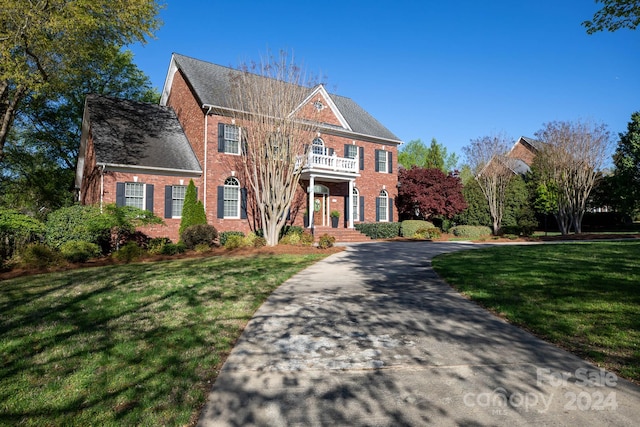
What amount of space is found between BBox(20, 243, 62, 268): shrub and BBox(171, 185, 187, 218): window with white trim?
782 cm

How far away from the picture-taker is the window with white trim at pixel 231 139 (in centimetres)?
1994

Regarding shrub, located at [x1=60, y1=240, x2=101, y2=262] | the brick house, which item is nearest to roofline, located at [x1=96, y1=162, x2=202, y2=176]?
the brick house

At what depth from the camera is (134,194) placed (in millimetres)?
18062

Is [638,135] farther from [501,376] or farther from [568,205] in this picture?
[501,376]

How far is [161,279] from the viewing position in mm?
8461

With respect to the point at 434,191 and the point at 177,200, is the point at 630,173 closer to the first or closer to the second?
the point at 434,191

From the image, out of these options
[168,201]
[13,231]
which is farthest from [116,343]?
[168,201]

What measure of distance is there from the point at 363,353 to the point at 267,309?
2.37m

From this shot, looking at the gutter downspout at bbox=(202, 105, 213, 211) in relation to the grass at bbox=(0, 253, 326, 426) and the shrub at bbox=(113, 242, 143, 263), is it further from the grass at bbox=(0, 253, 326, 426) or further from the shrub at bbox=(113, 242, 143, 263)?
the grass at bbox=(0, 253, 326, 426)

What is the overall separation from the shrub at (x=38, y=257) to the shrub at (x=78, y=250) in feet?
1.15

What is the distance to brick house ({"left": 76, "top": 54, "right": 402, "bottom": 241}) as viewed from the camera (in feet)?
59.8

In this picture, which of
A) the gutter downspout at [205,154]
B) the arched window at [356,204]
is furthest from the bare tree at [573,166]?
the gutter downspout at [205,154]

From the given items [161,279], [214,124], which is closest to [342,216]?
[214,124]

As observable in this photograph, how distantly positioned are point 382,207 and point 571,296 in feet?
65.6
